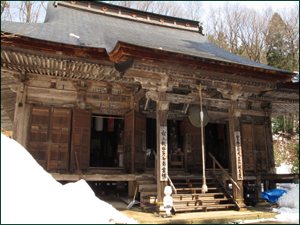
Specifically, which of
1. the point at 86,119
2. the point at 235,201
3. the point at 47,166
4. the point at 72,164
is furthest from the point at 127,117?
the point at 235,201

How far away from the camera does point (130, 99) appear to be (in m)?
10.9

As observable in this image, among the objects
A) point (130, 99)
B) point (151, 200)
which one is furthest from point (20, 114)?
point (151, 200)

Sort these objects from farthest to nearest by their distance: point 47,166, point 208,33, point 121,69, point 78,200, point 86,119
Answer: point 208,33
point 86,119
point 47,166
point 121,69
point 78,200

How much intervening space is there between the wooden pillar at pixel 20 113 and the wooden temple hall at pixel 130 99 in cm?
4

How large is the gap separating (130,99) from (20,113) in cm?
437

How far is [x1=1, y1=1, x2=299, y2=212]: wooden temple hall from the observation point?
790 cm

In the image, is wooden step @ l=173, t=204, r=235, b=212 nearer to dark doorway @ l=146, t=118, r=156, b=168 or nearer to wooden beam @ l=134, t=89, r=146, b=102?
wooden beam @ l=134, t=89, r=146, b=102

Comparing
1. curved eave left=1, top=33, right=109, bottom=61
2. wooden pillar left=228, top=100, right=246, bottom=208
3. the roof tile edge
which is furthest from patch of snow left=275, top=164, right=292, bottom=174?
curved eave left=1, top=33, right=109, bottom=61

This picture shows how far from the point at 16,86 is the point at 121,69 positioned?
442 cm

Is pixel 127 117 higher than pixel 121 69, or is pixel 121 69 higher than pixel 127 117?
pixel 121 69

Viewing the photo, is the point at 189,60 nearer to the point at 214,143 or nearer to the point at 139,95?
the point at 139,95

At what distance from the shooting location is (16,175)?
17.0 ft

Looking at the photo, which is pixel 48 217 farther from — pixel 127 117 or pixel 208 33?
pixel 208 33

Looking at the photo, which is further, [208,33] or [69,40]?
[208,33]
